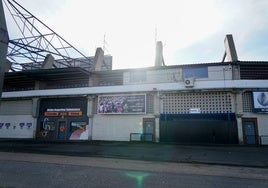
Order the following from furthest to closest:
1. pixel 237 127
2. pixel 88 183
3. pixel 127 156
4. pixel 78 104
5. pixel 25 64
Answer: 1. pixel 25 64
2. pixel 78 104
3. pixel 237 127
4. pixel 127 156
5. pixel 88 183

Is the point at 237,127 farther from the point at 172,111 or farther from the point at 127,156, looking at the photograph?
the point at 127,156

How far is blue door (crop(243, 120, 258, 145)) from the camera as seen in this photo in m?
18.6

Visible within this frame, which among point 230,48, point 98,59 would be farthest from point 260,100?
point 98,59

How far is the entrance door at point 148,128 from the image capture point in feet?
67.8

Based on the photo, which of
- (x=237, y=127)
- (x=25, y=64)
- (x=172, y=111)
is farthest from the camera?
(x=25, y=64)

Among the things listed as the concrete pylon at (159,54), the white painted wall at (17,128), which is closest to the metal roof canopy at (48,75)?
the white painted wall at (17,128)

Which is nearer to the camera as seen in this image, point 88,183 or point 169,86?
point 88,183

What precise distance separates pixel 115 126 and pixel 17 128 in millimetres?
13146

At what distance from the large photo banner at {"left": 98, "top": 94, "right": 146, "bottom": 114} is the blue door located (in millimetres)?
9841

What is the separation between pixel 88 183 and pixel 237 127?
17.0m

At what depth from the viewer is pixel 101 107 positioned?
73.2 feet

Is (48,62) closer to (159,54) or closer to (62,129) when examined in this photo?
(62,129)

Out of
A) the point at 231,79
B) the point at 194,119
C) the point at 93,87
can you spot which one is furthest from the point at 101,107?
the point at 231,79

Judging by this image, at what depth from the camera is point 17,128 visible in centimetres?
2523
